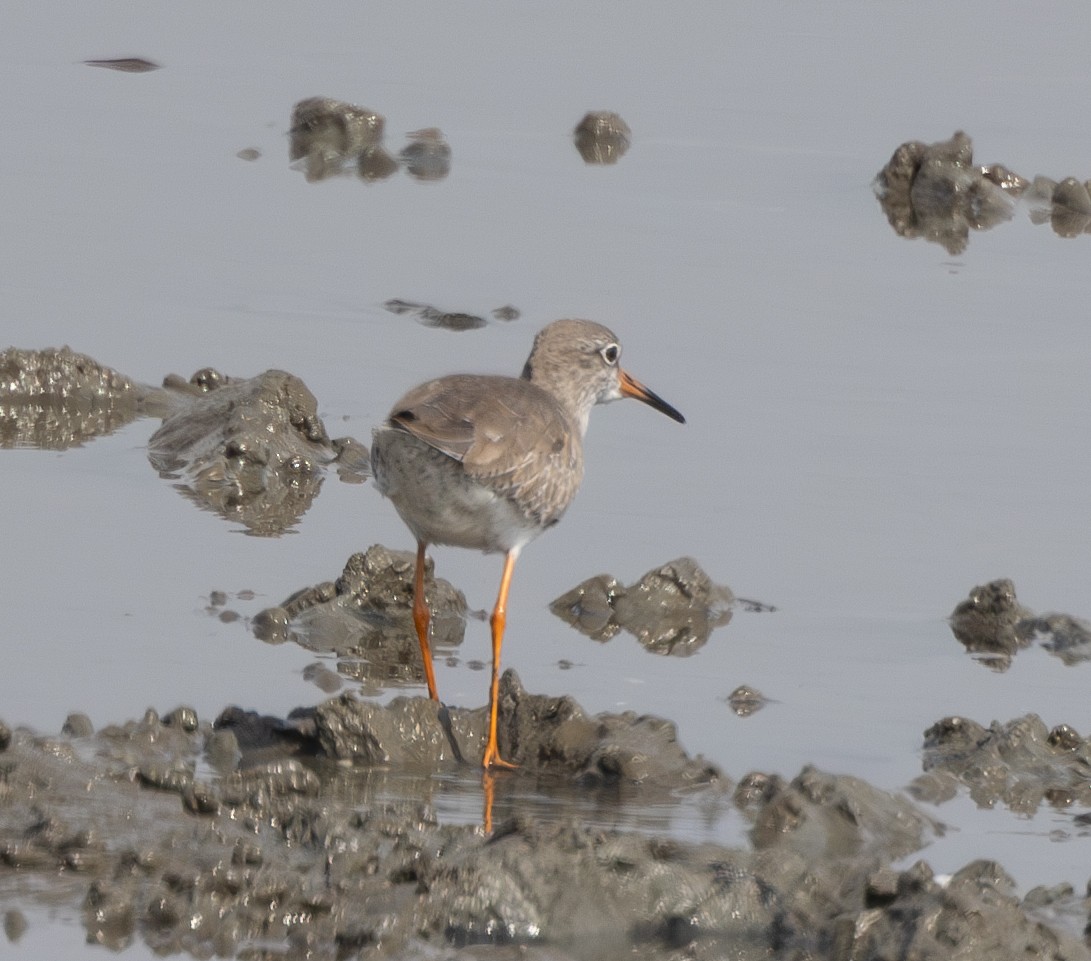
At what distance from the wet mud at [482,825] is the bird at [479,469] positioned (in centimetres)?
30

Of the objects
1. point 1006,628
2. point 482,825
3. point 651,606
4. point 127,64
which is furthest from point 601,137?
point 482,825

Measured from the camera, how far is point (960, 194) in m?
16.9

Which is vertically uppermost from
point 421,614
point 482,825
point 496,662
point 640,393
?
point 640,393

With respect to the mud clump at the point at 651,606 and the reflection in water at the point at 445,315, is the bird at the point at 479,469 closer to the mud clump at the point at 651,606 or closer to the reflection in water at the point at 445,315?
the mud clump at the point at 651,606

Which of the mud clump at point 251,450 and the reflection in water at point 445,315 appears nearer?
the mud clump at point 251,450

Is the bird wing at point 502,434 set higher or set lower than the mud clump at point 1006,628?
higher

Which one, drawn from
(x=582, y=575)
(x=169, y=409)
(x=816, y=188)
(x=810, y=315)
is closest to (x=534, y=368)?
(x=582, y=575)

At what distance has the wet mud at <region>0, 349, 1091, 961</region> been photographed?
631 centimetres

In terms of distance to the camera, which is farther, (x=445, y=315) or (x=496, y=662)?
(x=445, y=315)

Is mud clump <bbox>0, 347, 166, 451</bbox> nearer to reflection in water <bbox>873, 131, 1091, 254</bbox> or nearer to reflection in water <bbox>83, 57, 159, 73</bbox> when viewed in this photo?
reflection in water <bbox>873, 131, 1091, 254</bbox>

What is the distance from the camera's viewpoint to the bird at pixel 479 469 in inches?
336

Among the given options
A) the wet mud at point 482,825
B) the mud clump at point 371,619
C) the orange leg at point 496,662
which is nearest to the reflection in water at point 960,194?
the wet mud at point 482,825

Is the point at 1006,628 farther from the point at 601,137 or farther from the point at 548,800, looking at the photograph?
the point at 601,137

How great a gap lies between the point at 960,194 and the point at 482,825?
10.5 meters
